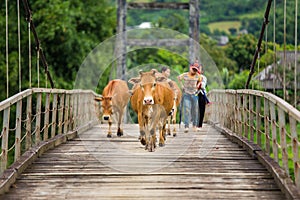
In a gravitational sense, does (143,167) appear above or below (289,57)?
below

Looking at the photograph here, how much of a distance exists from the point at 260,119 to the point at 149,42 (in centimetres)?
864

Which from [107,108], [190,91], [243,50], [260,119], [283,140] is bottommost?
[283,140]

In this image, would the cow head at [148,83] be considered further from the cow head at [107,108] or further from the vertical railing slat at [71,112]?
the vertical railing slat at [71,112]

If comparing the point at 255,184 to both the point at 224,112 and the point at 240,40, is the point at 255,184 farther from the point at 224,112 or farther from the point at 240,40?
the point at 240,40

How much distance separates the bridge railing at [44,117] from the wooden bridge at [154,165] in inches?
0.7

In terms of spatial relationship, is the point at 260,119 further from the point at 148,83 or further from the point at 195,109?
the point at 195,109

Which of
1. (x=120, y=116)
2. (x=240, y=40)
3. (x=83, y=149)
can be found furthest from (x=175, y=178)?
(x=240, y=40)

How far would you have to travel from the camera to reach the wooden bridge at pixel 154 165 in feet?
18.9

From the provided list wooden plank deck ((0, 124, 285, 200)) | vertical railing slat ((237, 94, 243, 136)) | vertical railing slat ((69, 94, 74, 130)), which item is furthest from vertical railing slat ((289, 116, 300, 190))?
vertical railing slat ((69, 94, 74, 130))

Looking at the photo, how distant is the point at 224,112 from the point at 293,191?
6.48 meters

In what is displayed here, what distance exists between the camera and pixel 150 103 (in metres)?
7.48

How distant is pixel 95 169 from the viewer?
6.96 meters

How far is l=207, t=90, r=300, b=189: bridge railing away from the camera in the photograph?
18.4 ft

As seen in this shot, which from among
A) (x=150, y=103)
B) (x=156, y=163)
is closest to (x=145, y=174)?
(x=156, y=163)
